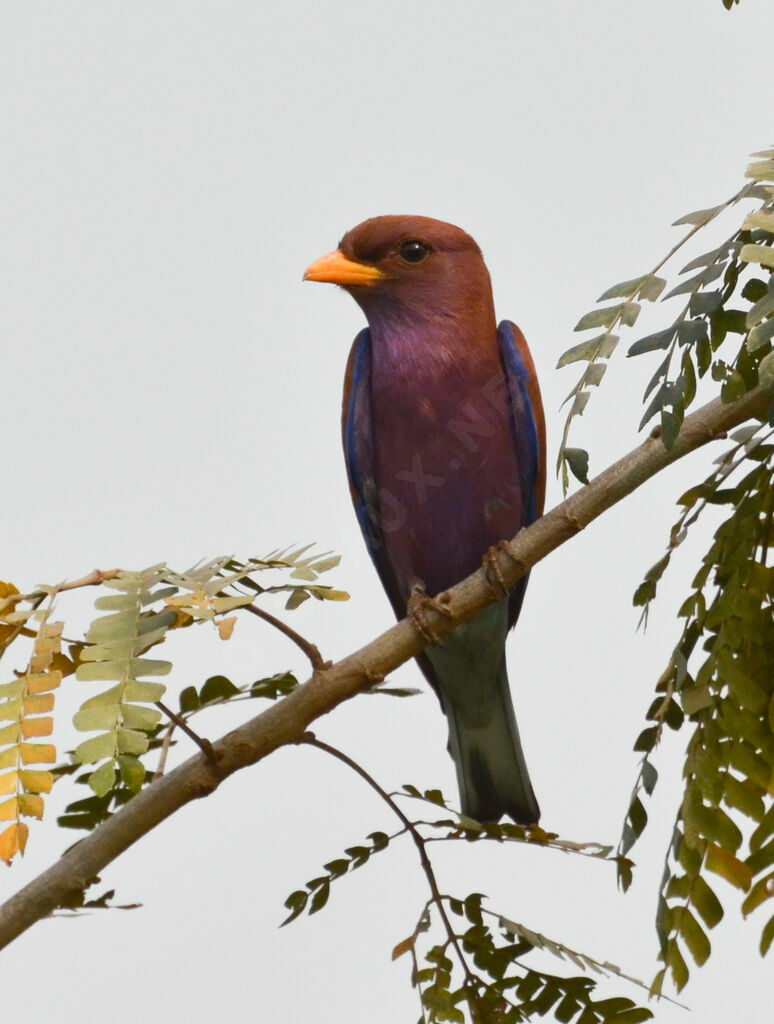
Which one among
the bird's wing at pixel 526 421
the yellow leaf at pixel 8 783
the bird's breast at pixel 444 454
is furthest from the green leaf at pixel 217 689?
the bird's wing at pixel 526 421

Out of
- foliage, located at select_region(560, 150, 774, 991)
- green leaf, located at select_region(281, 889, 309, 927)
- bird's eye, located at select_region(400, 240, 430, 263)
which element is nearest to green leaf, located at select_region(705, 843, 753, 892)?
foliage, located at select_region(560, 150, 774, 991)

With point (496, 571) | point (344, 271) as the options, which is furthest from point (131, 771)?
point (344, 271)

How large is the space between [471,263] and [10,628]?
2.74m

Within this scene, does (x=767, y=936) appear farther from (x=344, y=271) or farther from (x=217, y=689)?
(x=344, y=271)

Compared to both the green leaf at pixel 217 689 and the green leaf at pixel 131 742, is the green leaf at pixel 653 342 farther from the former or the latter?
the green leaf at pixel 217 689

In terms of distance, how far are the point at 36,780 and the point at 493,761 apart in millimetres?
2623

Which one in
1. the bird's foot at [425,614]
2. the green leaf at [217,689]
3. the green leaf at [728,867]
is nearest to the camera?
the green leaf at [728,867]

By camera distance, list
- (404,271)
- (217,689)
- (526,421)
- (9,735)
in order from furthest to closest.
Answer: (404,271) < (526,421) < (217,689) < (9,735)

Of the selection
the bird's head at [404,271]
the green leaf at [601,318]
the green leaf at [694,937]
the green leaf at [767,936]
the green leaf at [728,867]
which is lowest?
the green leaf at [767,936]

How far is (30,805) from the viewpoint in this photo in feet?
6.82

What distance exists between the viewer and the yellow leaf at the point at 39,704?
2.16 m

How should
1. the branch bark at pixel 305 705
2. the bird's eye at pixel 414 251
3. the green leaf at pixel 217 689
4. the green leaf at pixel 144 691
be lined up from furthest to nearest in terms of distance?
the bird's eye at pixel 414 251 → the green leaf at pixel 217 689 → the branch bark at pixel 305 705 → the green leaf at pixel 144 691

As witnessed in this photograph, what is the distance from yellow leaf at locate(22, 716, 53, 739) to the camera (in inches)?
83.3

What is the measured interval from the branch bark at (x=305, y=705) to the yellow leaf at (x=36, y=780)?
280 mm
